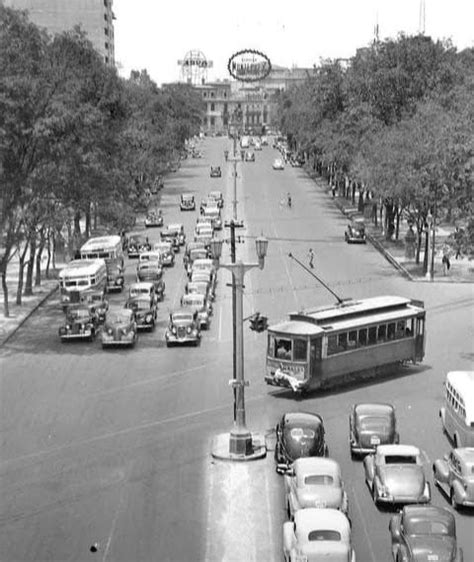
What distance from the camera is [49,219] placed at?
57375 millimetres

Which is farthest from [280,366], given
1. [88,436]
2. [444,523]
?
[444,523]

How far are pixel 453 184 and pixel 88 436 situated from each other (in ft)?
75.1

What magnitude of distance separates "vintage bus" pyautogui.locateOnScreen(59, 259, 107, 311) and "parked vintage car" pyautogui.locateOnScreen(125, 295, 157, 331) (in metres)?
4.08

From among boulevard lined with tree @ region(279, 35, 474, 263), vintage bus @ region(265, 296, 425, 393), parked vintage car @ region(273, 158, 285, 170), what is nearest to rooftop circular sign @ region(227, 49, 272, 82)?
parked vintage car @ region(273, 158, 285, 170)

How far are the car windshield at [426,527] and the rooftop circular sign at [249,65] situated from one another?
14512 cm

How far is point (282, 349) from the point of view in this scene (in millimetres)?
38625

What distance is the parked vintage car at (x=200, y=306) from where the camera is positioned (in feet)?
165

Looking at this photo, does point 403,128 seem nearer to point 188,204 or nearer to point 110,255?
point 110,255

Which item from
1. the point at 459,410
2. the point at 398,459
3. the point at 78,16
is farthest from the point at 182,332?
the point at 78,16

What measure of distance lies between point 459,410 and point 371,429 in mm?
2803

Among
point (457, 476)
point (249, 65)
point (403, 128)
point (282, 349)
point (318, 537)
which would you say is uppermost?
point (249, 65)

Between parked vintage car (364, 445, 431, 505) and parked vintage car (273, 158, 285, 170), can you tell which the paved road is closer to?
parked vintage car (364, 445, 431, 505)

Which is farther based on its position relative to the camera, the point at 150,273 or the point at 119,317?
the point at 150,273

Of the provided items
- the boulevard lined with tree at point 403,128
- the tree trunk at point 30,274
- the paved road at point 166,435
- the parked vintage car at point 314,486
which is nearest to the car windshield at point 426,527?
the paved road at point 166,435
